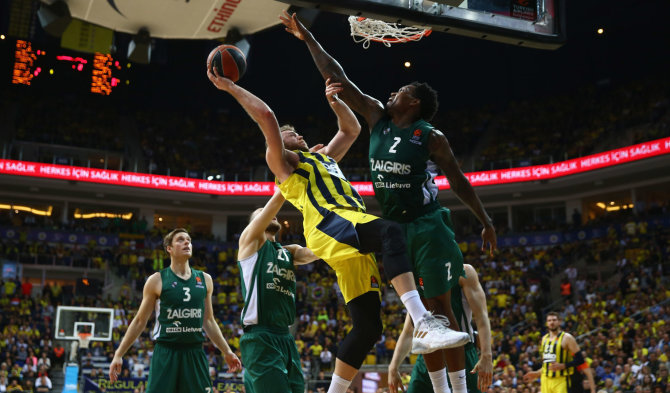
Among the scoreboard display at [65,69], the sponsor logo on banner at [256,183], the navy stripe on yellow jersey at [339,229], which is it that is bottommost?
the navy stripe on yellow jersey at [339,229]

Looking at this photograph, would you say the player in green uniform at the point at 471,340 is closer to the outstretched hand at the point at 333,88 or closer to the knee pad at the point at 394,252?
the knee pad at the point at 394,252

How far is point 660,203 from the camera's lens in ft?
92.2

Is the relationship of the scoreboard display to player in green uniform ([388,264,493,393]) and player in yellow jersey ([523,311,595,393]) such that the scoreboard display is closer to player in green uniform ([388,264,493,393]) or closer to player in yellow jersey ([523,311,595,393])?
player in yellow jersey ([523,311,595,393])

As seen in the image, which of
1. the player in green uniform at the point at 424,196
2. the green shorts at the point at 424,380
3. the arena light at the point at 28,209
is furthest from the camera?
the arena light at the point at 28,209

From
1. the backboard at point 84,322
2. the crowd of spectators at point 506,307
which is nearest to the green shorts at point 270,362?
the crowd of spectators at point 506,307

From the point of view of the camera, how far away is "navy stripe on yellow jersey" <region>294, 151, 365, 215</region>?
4895 millimetres

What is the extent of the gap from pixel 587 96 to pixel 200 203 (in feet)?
60.2

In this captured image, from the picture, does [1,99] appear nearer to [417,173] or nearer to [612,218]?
[612,218]

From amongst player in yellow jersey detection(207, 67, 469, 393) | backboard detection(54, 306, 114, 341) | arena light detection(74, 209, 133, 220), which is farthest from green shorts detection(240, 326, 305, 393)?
arena light detection(74, 209, 133, 220)

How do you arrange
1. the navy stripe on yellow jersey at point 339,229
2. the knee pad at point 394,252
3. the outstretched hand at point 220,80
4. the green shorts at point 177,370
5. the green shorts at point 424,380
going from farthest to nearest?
the green shorts at point 177,370, the green shorts at point 424,380, the outstretched hand at point 220,80, the navy stripe on yellow jersey at point 339,229, the knee pad at point 394,252

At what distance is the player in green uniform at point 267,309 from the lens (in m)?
5.21

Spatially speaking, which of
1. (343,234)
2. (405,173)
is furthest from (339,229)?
(405,173)

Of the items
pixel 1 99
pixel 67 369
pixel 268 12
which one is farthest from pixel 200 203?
pixel 268 12

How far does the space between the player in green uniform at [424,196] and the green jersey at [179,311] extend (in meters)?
2.79
